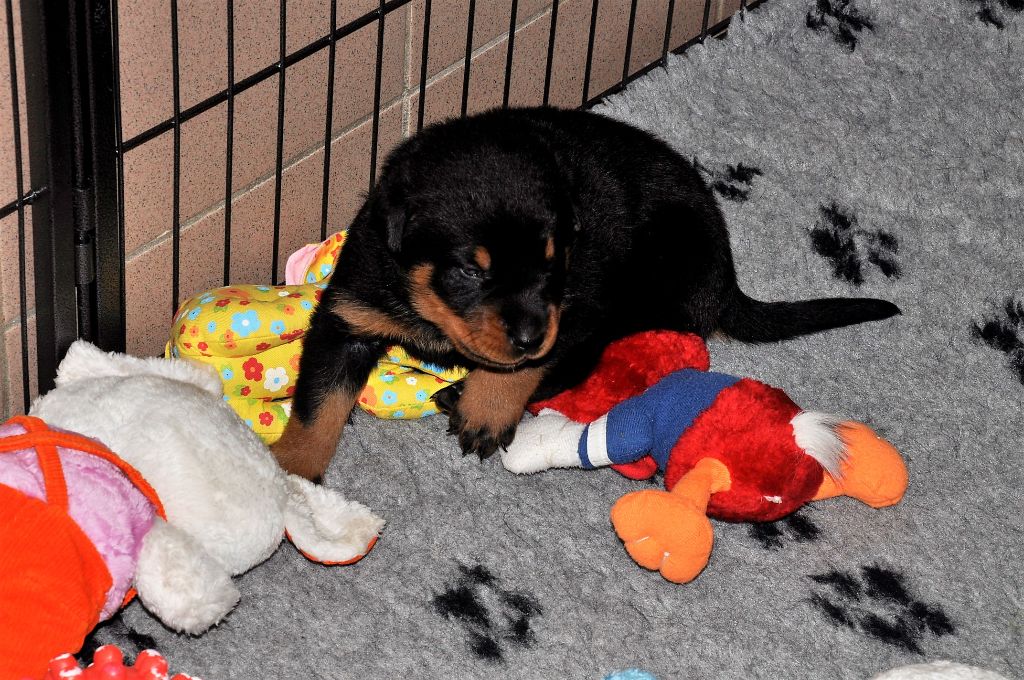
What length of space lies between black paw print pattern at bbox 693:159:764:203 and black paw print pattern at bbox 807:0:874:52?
2.21ft

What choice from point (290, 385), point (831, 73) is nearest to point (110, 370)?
point (290, 385)

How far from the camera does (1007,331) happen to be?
3.09 metres

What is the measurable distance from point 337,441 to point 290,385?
0.18 m

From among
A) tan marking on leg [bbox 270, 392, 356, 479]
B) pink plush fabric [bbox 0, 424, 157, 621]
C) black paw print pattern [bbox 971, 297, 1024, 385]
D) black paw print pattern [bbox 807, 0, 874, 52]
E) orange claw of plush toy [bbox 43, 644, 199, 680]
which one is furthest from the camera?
black paw print pattern [bbox 807, 0, 874, 52]

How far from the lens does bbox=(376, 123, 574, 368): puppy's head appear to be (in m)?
2.18

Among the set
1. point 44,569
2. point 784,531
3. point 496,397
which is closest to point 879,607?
point 784,531

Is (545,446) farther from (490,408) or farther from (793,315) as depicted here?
(793,315)

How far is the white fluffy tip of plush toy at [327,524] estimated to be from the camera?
2.28m

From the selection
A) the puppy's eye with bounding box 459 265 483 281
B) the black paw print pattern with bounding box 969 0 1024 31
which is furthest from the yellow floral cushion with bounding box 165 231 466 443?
the black paw print pattern with bounding box 969 0 1024 31

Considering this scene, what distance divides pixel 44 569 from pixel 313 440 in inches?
29.4

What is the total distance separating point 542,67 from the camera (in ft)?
11.3

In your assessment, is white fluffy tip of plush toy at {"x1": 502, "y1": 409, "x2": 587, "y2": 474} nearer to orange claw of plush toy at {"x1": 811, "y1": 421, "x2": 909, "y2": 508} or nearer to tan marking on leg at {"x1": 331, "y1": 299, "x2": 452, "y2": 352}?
tan marking on leg at {"x1": 331, "y1": 299, "x2": 452, "y2": 352}

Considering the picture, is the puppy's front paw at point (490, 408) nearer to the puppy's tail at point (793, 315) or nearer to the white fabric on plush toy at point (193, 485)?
the white fabric on plush toy at point (193, 485)

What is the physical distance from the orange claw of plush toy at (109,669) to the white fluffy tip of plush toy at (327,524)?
1.59ft
